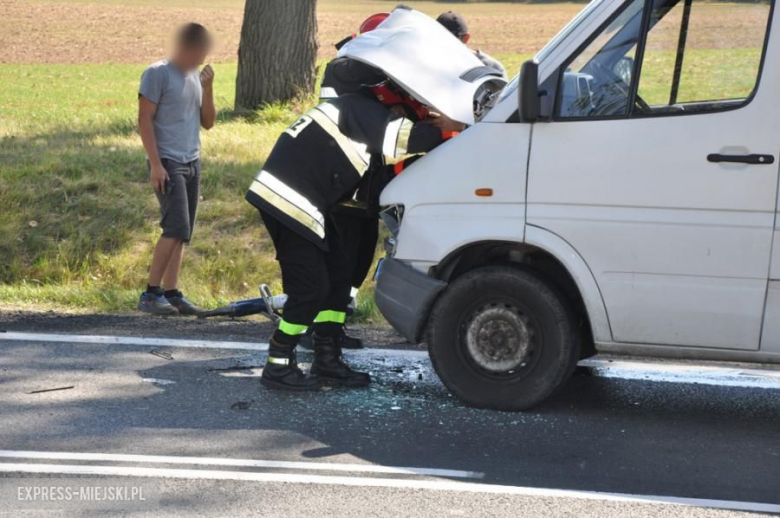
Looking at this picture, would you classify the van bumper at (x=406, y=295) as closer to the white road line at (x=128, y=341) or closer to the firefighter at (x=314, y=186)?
the firefighter at (x=314, y=186)

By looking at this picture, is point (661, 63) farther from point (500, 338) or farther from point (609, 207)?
point (500, 338)

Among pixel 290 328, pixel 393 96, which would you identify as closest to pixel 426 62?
pixel 393 96

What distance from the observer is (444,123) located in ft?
18.0

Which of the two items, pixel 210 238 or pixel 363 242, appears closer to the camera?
pixel 363 242

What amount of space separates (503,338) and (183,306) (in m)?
2.84

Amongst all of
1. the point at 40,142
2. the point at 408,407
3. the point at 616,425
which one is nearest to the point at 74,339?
the point at 408,407

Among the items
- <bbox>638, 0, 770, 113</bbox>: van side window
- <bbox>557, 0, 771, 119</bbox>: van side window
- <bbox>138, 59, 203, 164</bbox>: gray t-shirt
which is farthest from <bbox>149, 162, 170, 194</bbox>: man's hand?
<bbox>638, 0, 770, 113</bbox>: van side window

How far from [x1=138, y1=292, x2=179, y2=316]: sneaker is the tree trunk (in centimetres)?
543

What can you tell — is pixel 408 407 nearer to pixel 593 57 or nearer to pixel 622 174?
pixel 622 174

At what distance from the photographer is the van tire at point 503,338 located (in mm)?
5340

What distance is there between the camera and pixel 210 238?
9.11 metres

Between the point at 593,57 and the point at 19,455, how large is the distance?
3115 mm

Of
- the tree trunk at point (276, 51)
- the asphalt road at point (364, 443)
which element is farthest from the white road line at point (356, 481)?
the tree trunk at point (276, 51)

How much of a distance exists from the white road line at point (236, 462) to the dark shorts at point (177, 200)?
285cm
